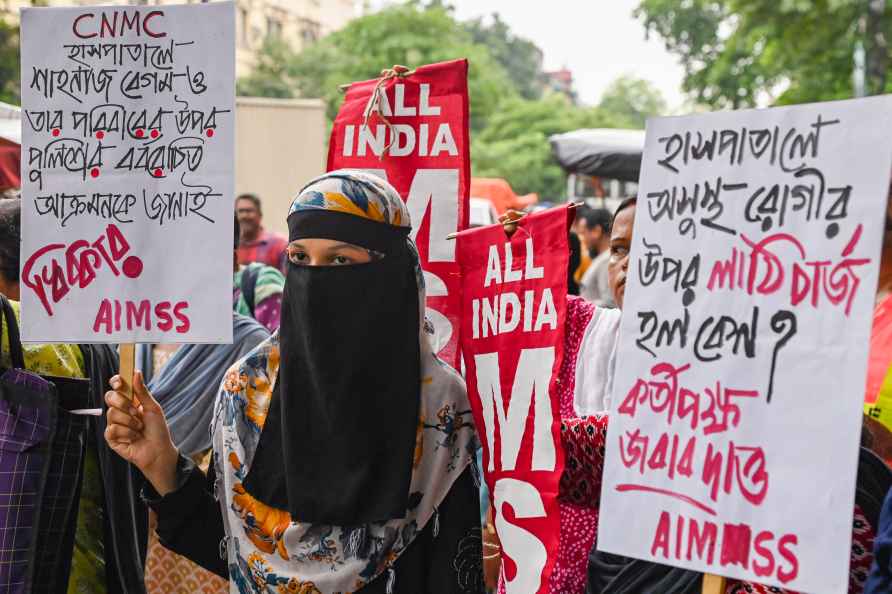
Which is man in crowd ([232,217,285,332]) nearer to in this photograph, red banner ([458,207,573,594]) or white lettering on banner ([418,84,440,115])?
white lettering on banner ([418,84,440,115])

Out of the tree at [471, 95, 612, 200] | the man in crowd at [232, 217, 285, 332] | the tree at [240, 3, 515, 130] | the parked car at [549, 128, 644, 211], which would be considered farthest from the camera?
the tree at [471, 95, 612, 200]

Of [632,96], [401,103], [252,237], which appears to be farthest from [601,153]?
[632,96]

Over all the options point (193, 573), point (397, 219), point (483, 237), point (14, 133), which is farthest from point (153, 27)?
point (14, 133)

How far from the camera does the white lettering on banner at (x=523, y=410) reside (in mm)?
2586

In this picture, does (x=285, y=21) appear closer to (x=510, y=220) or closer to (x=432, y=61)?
(x=432, y=61)

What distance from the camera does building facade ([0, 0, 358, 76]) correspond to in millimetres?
43500

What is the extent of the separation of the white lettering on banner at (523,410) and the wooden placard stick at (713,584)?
0.57 metres

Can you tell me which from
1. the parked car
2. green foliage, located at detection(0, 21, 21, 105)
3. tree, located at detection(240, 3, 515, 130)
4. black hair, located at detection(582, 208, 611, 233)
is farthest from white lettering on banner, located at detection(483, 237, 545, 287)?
tree, located at detection(240, 3, 515, 130)

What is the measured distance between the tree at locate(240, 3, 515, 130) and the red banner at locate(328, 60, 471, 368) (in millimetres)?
30566

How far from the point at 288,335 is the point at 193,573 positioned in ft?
5.34

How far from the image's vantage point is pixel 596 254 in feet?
A: 30.8

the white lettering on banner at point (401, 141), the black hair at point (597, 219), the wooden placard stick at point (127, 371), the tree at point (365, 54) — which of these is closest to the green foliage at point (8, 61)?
the black hair at point (597, 219)

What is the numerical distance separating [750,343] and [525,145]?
147ft

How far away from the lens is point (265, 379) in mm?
2602
